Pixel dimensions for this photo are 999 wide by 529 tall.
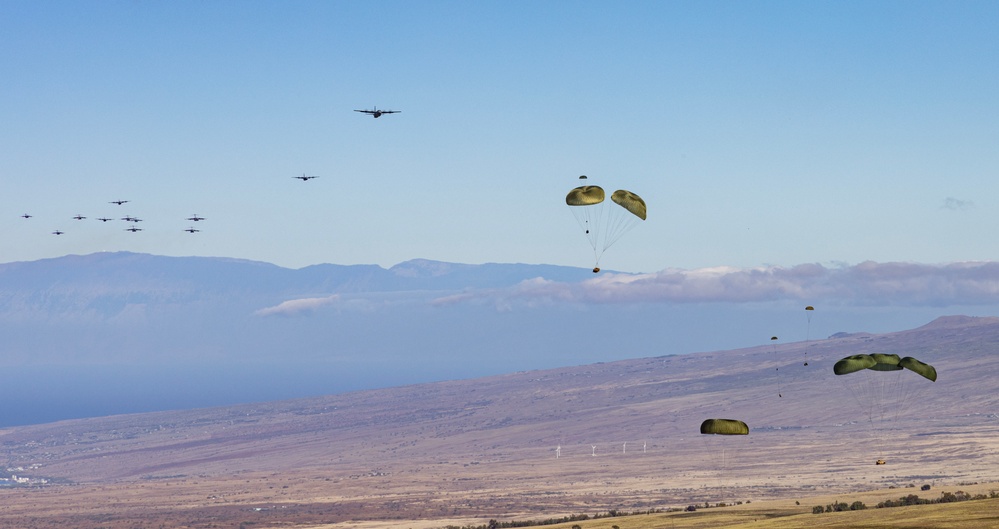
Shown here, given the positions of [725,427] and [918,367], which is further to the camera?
[918,367]

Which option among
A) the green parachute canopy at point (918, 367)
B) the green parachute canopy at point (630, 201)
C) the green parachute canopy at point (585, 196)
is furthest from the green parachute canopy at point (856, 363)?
the green parachute canopy at point (585, 196)

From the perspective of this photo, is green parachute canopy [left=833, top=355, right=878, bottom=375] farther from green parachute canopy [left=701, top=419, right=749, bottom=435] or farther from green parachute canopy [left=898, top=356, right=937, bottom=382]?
green parachute canopy [left=701, top=419, right=749, bottom=435]

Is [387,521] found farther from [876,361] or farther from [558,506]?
[876,361]

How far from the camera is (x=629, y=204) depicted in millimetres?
71938

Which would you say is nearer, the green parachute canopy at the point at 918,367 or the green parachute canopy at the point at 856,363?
the green parachute canopy at the point at 918,367

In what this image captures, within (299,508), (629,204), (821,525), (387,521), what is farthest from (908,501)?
(299,508)

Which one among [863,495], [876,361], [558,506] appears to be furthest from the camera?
[558,506]

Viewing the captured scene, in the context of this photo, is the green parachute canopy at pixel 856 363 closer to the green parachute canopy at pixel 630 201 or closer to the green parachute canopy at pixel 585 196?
the green parachute canopy at pixel 630 201

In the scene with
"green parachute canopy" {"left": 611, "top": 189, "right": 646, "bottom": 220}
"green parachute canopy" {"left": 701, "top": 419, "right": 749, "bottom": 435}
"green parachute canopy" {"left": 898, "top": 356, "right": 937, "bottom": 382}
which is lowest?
"green parachute canopy" {"left": 701, "top": 419, "right": 749, "bottom": 435}

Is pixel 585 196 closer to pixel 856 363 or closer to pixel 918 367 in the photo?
pixel 856 363

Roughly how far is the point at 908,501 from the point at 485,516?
99.0 metres

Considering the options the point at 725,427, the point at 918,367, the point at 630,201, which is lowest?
the point at 725,427

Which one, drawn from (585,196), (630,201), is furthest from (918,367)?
(585,196)

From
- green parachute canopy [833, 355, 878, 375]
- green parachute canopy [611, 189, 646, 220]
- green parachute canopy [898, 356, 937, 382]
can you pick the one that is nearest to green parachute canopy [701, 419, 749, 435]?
green parachute canopy [833, 355, 878, 375]
